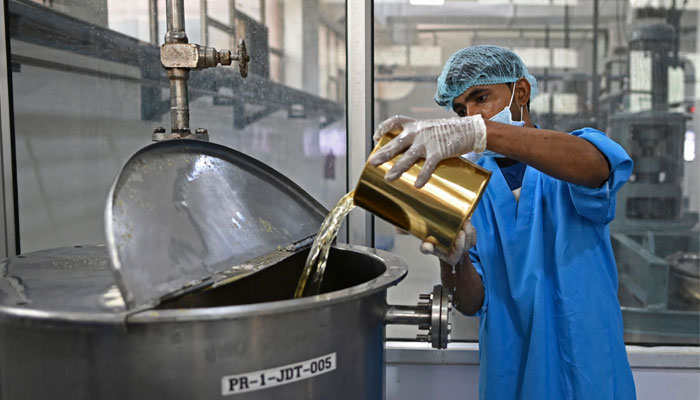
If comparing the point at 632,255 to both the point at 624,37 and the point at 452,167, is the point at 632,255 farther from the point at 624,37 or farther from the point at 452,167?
the point at 452,167

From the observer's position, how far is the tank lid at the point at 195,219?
2.06 ft

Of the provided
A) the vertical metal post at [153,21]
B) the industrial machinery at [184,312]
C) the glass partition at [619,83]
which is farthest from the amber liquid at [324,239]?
the vertical metal post at [153,21]

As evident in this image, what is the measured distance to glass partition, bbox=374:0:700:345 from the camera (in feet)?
5.05

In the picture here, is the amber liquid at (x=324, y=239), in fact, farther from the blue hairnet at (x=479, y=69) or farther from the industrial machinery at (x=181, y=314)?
the blue hairnet at (x=479, y=69)

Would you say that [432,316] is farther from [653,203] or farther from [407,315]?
[653,203]

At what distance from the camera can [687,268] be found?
5.17 feet

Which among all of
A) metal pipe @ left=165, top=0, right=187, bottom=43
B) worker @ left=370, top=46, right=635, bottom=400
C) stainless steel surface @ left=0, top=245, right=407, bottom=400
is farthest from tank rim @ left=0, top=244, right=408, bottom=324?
metal pipe @ left=165, top=0, right=187, bottom=43

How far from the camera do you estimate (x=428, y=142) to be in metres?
0.76

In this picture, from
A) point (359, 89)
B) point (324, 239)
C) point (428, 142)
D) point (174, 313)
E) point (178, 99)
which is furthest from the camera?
point (359, 89)

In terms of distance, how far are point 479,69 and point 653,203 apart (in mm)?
856

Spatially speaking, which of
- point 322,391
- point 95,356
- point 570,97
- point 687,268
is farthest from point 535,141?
point 687,268

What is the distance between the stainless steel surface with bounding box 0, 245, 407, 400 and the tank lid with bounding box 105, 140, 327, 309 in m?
0.05

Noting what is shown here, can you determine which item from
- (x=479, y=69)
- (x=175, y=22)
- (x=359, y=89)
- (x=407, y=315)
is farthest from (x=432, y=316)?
(x=359, y=89)

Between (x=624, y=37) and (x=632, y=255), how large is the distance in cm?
63
